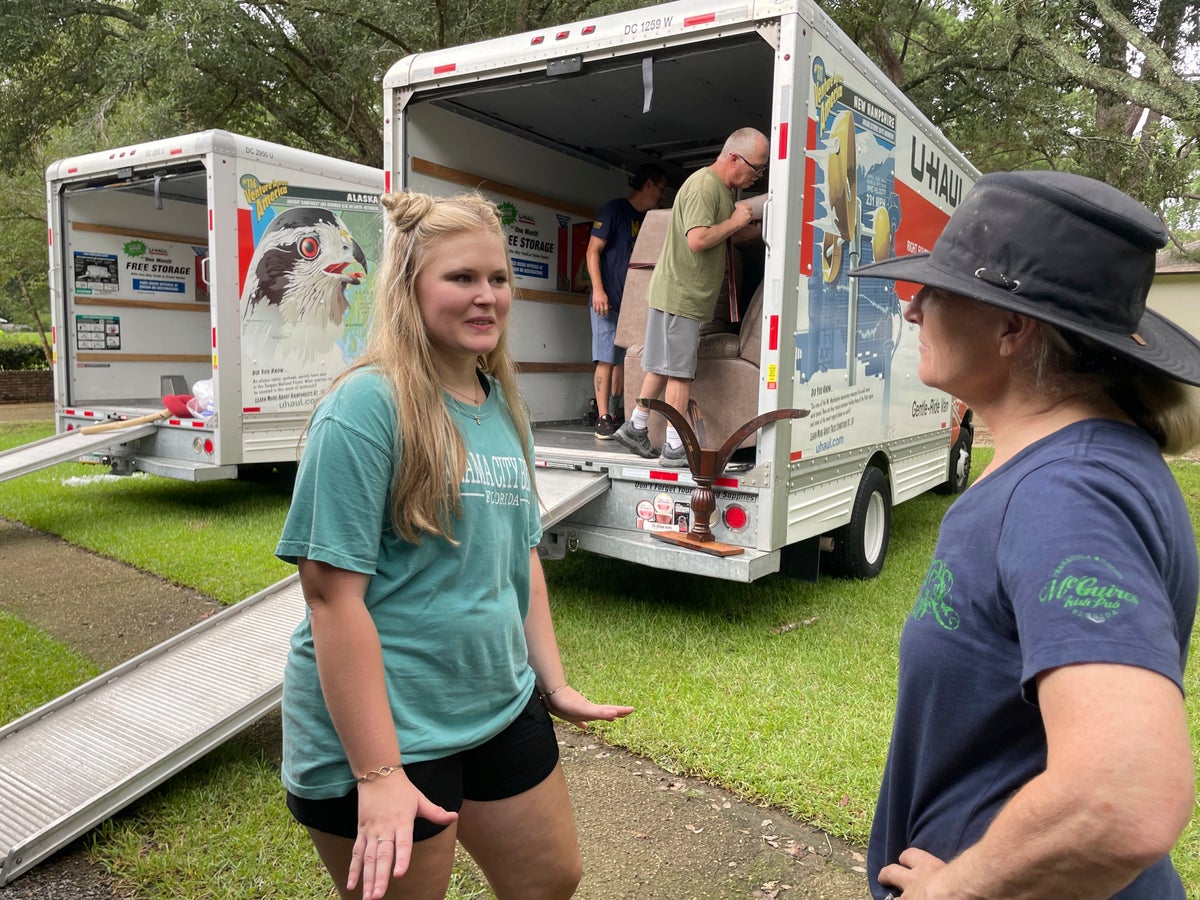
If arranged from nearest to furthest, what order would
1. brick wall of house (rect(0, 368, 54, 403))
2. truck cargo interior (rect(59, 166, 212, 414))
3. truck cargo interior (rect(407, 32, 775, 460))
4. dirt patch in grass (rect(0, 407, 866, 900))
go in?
dirt patch in grass (rect(0, 407, 866, 900)), truck cargo interior (rect(407, 32, 775, 460)), truck cargo interior (rect(59, 166, 212, 414)), brick wall of house (rect(0, 368, 54, 403))

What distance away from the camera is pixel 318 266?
7992 millimetres

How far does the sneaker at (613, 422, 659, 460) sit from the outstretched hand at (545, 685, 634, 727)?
10.3 ft

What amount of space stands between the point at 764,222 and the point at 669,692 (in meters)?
2.25

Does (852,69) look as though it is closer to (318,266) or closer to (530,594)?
(530,594)

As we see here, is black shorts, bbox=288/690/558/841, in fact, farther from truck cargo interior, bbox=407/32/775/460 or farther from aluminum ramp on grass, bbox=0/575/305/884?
truck cargo interior, bbox=407/32/775/460

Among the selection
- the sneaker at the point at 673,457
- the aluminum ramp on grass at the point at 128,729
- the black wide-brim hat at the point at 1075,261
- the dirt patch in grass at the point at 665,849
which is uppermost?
the black wide-brim hat at the point at 1075,261

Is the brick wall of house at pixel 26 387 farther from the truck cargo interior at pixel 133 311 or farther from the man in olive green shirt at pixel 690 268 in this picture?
the man in olive green shirt at pixel 690 268

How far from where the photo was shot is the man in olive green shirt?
484 cm

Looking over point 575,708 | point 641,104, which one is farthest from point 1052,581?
point 641,104

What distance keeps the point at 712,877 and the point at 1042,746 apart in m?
2.05

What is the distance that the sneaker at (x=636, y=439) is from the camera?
5.13 meters

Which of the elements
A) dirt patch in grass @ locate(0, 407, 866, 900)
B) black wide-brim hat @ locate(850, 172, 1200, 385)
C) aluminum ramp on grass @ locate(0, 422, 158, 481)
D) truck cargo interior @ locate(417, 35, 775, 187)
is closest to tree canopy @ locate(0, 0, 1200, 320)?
truck cargo interior @ locate(417, 35, 775, 187)

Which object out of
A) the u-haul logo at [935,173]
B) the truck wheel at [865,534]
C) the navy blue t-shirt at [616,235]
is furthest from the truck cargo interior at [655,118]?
the u-haul logo at [935,173]

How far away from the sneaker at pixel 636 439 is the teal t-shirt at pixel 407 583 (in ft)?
10.9
